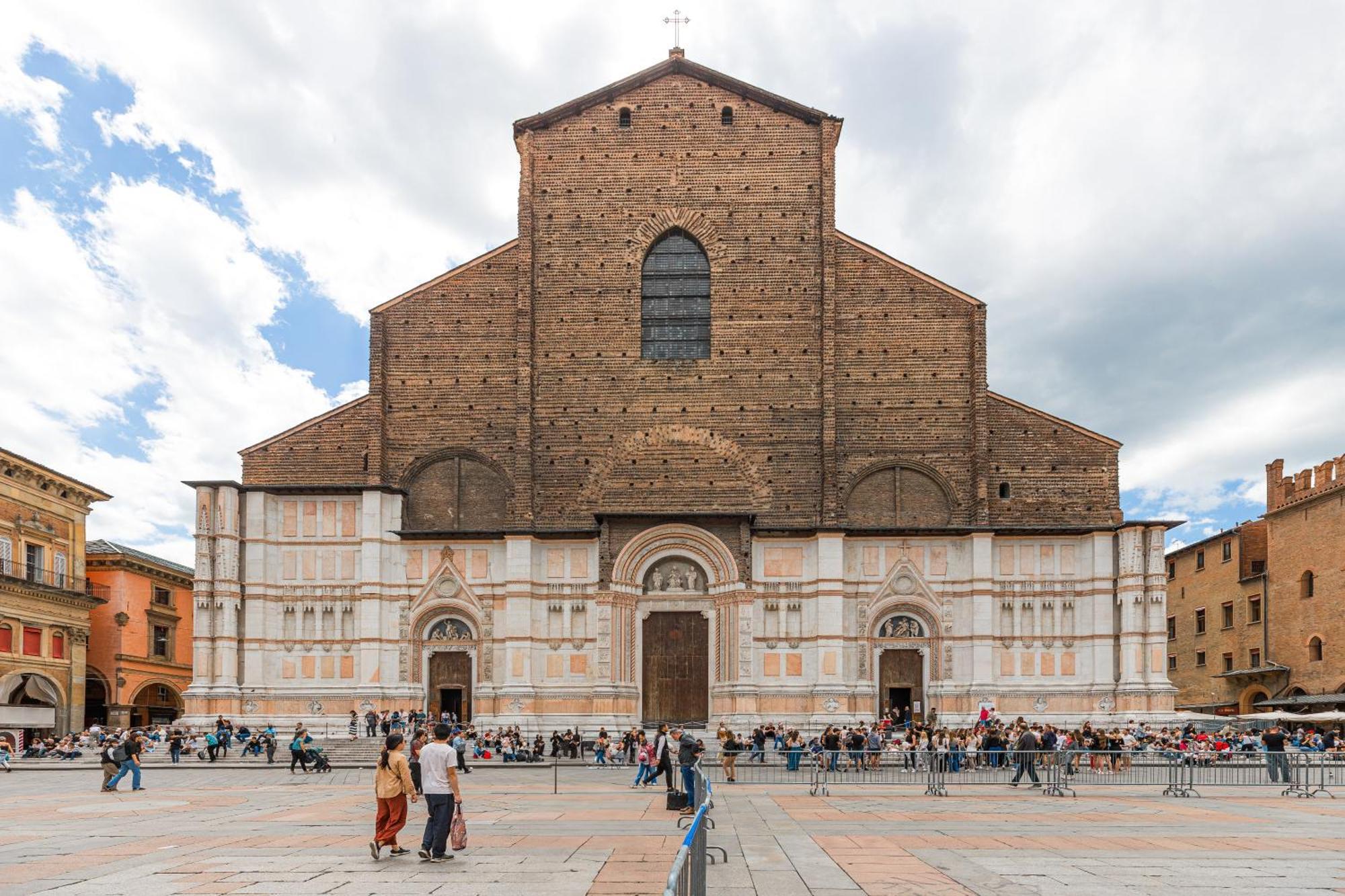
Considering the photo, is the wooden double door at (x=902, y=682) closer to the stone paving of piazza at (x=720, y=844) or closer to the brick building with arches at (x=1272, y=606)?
the stone paving of piazza at (x=720, y=844)

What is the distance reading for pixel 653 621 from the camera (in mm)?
39906

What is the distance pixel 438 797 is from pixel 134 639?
153 ft

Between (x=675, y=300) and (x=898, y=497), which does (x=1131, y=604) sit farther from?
(x=675, y=300)

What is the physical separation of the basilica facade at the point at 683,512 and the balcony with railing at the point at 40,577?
9.71 m

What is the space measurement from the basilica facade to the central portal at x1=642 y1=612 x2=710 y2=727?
88 mm

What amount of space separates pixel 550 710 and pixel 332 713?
7043mm

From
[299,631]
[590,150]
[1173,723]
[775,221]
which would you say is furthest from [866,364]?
[299,631]

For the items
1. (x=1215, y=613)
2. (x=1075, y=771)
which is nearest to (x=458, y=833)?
(x=1075, y=771)

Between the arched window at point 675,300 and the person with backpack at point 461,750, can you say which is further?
the arched window at point 675,300

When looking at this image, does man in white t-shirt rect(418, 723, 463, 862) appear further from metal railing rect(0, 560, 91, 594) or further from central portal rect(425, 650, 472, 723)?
metal railing rect(0, 560, 91, 594)

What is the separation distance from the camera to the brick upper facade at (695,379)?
39.7 m

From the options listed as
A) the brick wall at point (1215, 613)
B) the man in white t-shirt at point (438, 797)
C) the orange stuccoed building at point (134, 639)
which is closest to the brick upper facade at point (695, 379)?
the orange stuccoed building at point (134, 639)

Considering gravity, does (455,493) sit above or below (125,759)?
above

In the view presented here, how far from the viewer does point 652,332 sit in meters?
41.2
